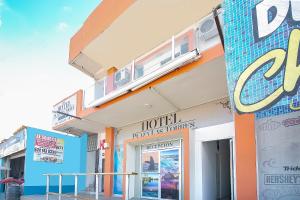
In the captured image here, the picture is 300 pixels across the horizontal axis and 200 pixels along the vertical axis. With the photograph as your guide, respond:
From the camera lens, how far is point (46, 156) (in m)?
16.7

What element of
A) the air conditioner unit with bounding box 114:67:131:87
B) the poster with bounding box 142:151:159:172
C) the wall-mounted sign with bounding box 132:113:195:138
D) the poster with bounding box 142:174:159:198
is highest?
the air conditioner unit with bounding box 114:67:131:87

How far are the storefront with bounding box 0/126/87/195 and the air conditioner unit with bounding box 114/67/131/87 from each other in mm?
7376

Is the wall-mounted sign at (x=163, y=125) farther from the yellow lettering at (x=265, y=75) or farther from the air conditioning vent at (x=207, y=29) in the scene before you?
the yellow lettering at (x=265, y=75)

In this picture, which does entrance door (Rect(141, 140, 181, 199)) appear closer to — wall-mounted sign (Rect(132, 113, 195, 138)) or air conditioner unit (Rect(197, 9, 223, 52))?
wall-mounted sign (Rect(132, 113, 195, 138))

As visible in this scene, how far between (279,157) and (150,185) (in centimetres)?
769

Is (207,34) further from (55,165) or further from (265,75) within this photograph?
(55,165)

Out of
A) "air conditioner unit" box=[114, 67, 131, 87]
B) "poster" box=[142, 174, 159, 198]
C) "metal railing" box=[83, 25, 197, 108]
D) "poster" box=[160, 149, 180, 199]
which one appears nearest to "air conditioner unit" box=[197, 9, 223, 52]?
"metal railing" box=[83, 25, 197, 108]

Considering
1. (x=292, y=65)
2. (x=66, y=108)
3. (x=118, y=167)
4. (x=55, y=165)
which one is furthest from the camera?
(x=55, y=165)

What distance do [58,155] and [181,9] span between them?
10816 millimetres

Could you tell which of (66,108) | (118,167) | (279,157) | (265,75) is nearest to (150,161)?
(118,167)

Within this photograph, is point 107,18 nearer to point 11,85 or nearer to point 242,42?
point 11,85

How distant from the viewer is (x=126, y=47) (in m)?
13.9

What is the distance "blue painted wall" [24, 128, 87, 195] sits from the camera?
16.0 m

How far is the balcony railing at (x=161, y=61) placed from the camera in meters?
7.74
